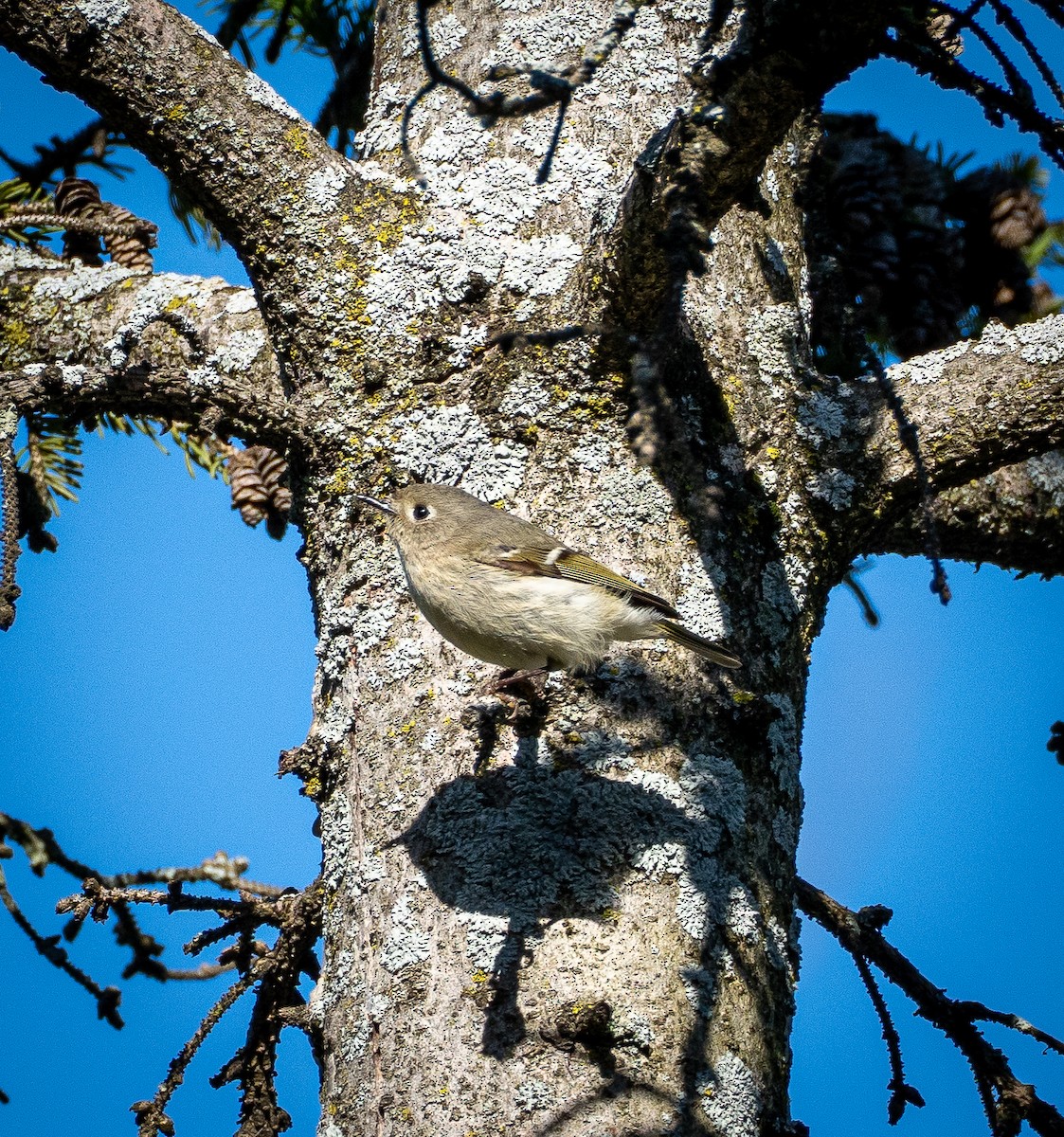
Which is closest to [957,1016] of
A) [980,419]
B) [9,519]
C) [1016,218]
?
[980,419]

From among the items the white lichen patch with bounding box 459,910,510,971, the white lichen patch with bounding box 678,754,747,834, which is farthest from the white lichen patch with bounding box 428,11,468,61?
the white lichen patch with bounding box 459,910,510,971

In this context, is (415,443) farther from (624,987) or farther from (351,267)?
(624,987)

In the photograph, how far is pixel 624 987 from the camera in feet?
6.79

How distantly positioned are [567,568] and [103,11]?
1879 millimetres

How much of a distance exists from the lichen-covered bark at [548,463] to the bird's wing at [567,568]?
0.06 meters

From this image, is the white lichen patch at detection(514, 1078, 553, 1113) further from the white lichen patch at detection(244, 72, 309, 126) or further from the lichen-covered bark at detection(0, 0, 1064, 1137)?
the white lichen patch at detection(244, 72, 309, 126)

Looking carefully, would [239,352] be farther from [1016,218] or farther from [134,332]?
[1016,218]

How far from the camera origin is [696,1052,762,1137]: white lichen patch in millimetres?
2008

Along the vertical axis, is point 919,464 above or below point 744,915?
above

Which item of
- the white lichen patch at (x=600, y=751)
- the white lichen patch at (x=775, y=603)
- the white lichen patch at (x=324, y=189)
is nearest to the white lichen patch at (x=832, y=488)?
the white lichen patch at (x=775, y=603)

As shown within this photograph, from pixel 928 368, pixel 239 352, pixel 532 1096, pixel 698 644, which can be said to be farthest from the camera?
pixel 239 352

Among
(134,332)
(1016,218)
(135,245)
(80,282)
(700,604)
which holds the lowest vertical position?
(700,604)

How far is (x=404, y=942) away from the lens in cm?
222

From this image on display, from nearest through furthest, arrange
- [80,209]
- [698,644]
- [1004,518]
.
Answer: [698,644], [1004,518], [80,209]
